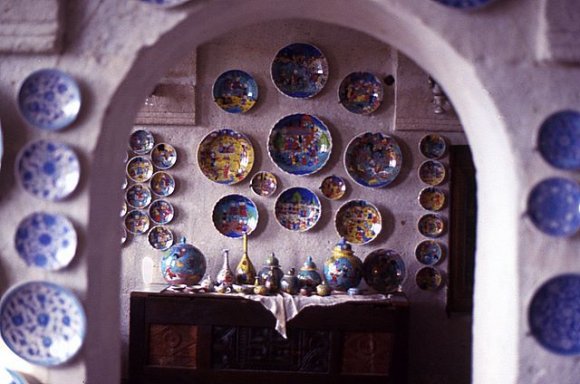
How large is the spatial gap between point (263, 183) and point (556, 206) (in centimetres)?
246

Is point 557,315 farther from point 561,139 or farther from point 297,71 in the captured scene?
point 297,71

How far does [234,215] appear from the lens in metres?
3.83

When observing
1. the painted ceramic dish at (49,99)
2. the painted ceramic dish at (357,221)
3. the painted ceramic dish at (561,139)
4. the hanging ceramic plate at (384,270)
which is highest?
the painted ceramic dish at (49,99)

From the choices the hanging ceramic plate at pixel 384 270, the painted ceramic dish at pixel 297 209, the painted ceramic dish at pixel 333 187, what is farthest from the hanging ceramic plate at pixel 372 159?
the hanging ceramic plate at pixel 384 270

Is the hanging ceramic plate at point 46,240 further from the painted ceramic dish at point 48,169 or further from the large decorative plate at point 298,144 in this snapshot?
the large decorative plate at point 298,144

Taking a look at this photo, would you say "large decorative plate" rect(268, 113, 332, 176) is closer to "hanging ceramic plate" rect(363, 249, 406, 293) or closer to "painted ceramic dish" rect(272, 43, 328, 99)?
"painted ceramic dish" rect(272, 43, 328, 99)

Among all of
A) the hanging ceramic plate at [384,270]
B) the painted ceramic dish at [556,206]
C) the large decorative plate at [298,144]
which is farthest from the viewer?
the large decorative plate at [298,144]

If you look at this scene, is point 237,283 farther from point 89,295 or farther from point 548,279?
point 548,279

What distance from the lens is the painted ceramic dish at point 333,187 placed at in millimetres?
3773

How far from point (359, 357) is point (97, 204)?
220 cm

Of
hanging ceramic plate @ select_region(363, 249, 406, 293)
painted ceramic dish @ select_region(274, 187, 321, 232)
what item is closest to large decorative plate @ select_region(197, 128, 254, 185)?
painted ceramic dish @ select_region(274, 187, 321, 232)

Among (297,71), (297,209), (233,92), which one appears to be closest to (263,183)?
(297,209)

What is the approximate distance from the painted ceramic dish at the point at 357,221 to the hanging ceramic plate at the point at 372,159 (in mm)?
143

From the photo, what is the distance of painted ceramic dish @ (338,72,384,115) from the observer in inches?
148
